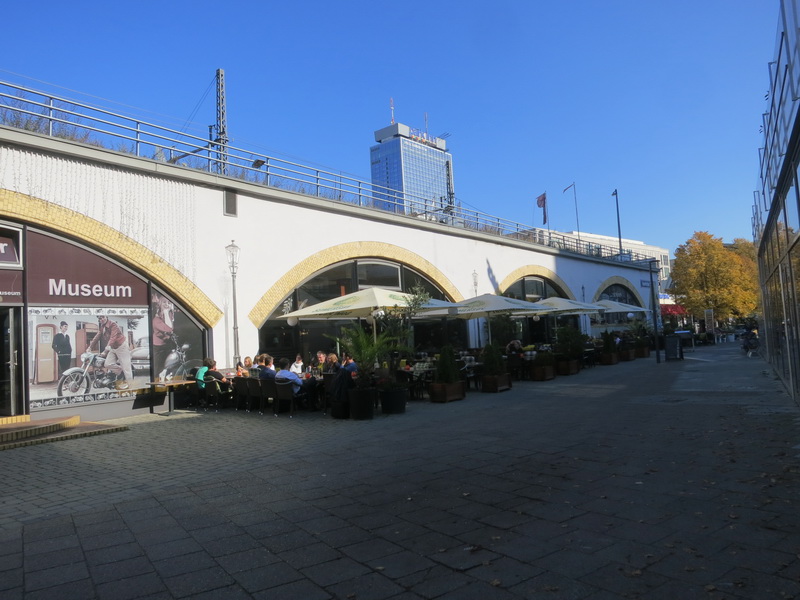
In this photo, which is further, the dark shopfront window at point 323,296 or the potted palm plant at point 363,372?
the dark shopfront window at point 323,296

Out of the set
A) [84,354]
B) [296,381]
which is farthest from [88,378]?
[296,381]

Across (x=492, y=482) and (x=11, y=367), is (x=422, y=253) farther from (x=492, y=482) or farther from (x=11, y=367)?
(x=492, y=482)

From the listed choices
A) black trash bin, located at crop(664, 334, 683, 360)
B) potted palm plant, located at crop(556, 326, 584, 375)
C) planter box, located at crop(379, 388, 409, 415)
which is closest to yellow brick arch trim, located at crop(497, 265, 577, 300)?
potted palm plant, located at crop(556, 326, 584, 375)

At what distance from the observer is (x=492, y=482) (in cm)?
547

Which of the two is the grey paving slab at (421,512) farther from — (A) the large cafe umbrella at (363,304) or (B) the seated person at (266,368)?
(A) the large cafe umbrella at (363,304)

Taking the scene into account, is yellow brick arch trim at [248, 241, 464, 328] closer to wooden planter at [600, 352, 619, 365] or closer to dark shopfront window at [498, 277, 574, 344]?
dark shopfront window at [498, 277, 574, 344]

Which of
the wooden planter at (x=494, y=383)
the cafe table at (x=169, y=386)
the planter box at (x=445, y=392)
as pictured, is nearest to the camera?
the cafe table at (x=169, y=386)

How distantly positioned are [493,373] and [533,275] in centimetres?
1400

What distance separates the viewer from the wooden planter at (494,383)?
1365 cm

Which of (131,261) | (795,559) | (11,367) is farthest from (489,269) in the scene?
(795,559)

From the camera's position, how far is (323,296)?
16.2 m

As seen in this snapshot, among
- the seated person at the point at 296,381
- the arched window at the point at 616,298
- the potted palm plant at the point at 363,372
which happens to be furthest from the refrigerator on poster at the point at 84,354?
the arched window at the point at 616,298

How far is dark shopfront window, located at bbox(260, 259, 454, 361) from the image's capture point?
14789 millimetres

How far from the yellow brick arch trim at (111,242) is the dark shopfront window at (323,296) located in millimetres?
1886
